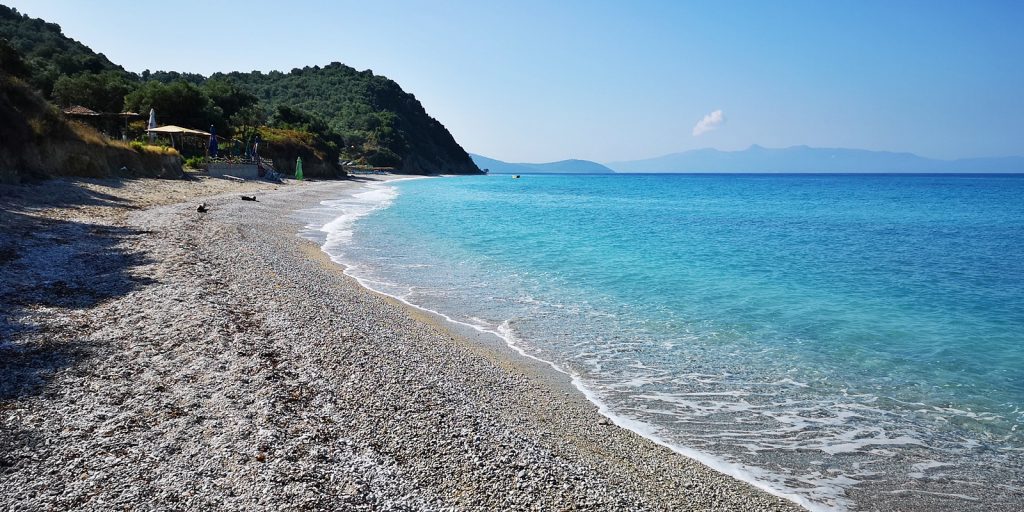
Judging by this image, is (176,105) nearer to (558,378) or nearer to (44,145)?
(44,145)

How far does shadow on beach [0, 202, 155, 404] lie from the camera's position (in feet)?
19.7

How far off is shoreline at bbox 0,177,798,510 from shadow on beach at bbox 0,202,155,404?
0.04 metres

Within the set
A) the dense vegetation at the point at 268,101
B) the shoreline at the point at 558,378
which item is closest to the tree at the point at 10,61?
the dense vegetation at the point at 268,101

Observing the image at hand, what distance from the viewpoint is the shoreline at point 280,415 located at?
417cm

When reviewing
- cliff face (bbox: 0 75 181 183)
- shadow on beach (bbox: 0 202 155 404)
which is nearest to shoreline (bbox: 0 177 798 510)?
shadow on beach (bbox: 0 202 155 404)

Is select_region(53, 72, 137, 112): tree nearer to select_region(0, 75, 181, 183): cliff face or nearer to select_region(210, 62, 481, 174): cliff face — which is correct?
select_region(0, 75, 181, 183): cliff face

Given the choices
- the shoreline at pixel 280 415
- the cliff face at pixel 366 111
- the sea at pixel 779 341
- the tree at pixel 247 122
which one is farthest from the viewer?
the cliff face at pixel 366 111

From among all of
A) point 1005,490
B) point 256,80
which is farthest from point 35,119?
point 256,80

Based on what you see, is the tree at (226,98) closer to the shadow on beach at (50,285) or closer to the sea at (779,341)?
the sea at (779,341)

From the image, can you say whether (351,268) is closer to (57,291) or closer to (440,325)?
(440,325)

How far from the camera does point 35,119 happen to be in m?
21.2

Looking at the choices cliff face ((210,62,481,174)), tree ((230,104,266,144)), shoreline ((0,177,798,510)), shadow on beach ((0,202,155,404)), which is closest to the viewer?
shoreline ((0,177,798,510))

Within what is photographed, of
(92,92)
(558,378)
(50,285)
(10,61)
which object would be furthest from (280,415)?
(92,92)

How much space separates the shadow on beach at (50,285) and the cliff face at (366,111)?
96.3m
